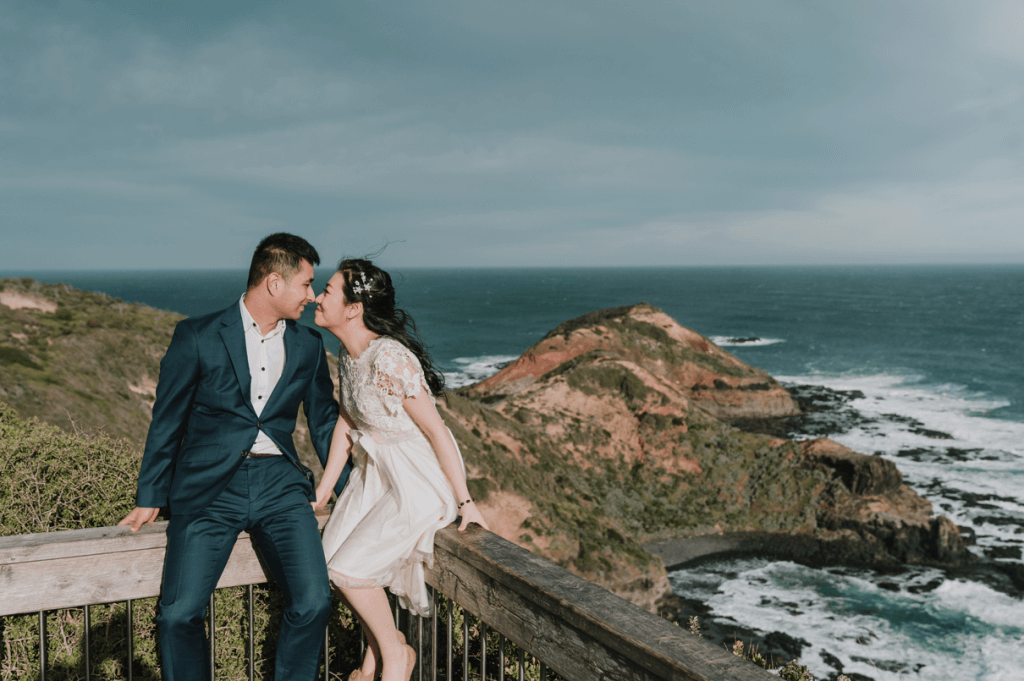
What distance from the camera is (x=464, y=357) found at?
86062mm

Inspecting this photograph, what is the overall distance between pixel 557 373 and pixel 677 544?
11.1 meters

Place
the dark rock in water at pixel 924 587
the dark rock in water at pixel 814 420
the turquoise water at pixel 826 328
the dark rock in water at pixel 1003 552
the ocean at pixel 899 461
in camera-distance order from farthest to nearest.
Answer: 1. the turquoise water at pixel 826 328
2. the dark rock in water at pixel 814 420
3. the dark rock in water at pixel 1003 552
4. the dark rock in water at pixel 924 587
5. the ocean at pixel 899 461

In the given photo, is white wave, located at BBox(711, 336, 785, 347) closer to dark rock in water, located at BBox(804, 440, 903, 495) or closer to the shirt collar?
dark rock in water, located at BBox(804, 440, 903, 495)

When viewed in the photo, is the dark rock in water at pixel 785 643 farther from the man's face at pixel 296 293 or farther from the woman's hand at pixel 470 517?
the man's face at pixel 296 293

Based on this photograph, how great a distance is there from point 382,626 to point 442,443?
2.82ft

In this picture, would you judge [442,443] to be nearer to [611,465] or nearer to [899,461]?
[611,465]

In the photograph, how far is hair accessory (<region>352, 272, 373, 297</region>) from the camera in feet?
11.1

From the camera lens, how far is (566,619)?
86.9 inches

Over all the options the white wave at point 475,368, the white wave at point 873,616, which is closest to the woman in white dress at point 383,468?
the white wave at point 873,616

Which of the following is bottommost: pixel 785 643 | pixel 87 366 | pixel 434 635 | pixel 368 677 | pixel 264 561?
pixel 785 643

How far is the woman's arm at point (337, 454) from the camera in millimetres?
3506

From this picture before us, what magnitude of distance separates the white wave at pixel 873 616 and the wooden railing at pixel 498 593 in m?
18.7

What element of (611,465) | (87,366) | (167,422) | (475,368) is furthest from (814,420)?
(167,422)

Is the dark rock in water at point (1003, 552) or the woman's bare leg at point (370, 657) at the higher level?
the woman's bare leg at point (370, 657)
